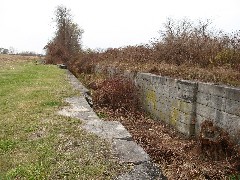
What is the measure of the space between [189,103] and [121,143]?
86.6 inches

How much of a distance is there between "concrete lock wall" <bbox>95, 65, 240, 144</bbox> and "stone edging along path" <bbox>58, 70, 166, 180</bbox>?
5.02 feet

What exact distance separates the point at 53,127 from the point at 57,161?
1667mm

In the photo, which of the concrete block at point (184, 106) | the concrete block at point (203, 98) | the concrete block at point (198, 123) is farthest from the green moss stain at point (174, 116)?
the concrete block at point (203, 98)

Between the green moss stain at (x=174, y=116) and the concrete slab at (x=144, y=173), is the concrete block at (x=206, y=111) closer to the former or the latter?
the green moss stain at (x=174, y=116)

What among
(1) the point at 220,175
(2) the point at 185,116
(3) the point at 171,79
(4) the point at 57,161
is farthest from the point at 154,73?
(4) the point at 57,161

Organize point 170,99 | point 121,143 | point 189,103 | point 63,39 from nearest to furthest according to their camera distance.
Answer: point 121,143
point 189,103
point 170,99
point 63,39

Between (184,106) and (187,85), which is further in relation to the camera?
Answer: (184,106)

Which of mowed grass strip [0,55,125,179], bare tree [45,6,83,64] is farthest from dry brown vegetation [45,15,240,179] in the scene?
bare tree [45,6,83,64]

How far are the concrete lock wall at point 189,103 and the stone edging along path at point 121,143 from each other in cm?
153

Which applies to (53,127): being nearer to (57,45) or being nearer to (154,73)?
(154,73)

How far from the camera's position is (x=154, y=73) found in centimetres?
962

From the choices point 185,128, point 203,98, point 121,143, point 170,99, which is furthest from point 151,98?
point 121,143

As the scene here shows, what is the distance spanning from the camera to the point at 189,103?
6762 mm

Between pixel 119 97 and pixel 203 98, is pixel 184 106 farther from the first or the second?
pixel 119 97
